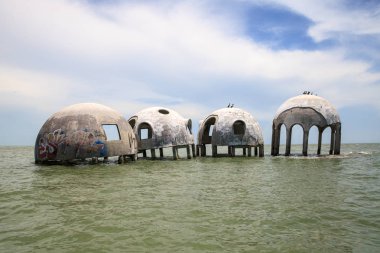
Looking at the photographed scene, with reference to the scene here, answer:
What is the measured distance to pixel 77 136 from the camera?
16391mm

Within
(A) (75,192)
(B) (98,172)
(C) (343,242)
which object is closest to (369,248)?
(C) (343,242)

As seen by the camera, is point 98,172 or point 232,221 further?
point 98,172

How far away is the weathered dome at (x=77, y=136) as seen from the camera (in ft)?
53.8

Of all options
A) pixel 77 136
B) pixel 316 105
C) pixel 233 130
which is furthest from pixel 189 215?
pixel 316 105

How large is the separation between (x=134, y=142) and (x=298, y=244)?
15318mm

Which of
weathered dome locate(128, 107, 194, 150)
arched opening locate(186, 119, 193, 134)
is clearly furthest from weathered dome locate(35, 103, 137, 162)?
arched opening locate(186, 119, 193, 134)

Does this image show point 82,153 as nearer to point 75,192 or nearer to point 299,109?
point 75,192

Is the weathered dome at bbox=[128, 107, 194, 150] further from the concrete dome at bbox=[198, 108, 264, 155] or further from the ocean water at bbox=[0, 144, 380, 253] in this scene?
the ocean water at bbox=[0, 144, 380, 253]

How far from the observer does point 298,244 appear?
5355 mm

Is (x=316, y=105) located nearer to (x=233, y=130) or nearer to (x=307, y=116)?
(x=307, y=116)

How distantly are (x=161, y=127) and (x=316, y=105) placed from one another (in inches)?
425

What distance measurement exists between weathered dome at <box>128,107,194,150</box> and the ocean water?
9.37 metres

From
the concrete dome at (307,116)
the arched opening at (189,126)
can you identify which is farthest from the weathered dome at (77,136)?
the concrete dome at (307,116)

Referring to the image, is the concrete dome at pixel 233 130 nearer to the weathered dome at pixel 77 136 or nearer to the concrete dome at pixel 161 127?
the concrete dome at pixel 161 127
